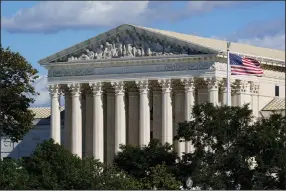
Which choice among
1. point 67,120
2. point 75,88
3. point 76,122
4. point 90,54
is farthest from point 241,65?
point 67,120

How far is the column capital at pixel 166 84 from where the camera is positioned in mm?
143000

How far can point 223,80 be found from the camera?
142m

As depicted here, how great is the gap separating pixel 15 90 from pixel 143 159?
54.6 ft

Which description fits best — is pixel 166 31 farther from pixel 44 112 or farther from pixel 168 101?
pixel 44 112

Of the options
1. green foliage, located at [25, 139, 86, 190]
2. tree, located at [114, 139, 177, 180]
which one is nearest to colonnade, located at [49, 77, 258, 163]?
tree, located at [114, 139, 177, 180]

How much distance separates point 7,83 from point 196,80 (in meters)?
22.3

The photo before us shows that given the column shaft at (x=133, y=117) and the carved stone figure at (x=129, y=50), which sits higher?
the carved stone figure at (x=129, y=50)

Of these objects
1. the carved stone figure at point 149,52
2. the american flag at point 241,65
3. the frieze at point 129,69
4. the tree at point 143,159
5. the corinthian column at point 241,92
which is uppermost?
the carved stone figure at point 149,52

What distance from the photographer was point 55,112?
15300 cm

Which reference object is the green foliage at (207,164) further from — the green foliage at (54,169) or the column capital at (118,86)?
the column capital at (118,86)

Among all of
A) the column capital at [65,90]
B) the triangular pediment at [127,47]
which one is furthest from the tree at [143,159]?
the column capital at [65,90]

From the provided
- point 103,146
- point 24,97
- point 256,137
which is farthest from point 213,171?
point 103,146

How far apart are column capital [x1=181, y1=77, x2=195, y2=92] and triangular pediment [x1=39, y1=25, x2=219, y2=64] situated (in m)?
2.81

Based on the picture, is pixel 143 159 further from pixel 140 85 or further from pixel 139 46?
pixel 139 46
